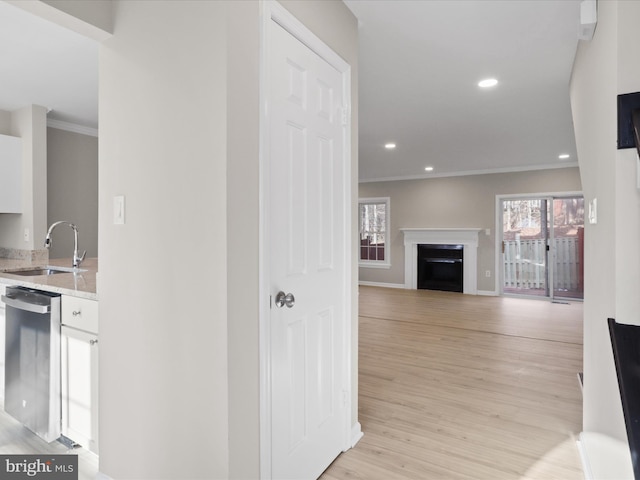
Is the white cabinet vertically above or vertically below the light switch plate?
below

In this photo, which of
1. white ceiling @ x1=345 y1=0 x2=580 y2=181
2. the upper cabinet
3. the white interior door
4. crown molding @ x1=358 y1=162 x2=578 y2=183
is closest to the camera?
the white interior door

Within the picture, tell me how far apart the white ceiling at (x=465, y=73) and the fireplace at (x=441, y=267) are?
2886 millimetres

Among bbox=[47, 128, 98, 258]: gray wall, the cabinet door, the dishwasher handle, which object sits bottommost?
the cabinet door

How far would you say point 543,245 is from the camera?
7.48 meters

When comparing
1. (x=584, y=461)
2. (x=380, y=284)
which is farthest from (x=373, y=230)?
(x=584, y=461)

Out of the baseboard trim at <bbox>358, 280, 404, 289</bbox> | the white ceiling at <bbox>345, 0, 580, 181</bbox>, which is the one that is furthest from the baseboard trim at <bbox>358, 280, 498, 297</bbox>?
the white ceiling at <bbox>345, 0, 580, 181</bbox>

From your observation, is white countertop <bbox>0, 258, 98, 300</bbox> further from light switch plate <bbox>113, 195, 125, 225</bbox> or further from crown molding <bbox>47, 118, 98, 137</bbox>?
crown molding <bbox>47, 118, 98, 137</bbox>

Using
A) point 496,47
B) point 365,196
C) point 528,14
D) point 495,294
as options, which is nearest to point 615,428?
point 528,14

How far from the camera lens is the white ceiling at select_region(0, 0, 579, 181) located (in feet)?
7.39

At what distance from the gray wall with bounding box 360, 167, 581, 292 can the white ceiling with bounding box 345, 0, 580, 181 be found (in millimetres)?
1609

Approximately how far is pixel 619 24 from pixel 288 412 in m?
1.98

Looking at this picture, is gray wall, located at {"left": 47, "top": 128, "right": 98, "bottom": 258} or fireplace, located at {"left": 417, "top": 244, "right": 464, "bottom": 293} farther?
fireplace, located at {"left": 417, "top": 244, "right": 464, "bottom": 293}

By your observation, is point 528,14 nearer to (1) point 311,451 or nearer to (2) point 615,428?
(2) point 615,428

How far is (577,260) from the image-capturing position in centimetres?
731
